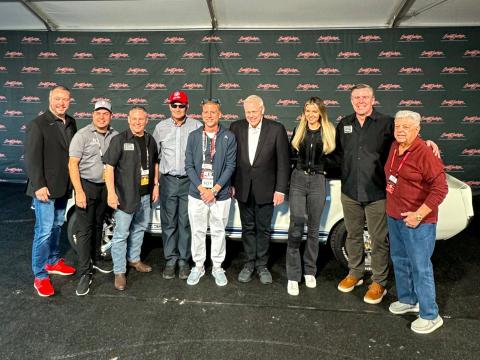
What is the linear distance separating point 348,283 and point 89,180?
241 centimetres

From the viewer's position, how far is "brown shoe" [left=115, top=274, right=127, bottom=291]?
10.2 ft

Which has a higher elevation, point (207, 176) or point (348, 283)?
point (207, 176)

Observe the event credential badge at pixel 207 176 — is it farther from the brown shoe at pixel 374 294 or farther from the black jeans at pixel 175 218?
the brown shoe at pixel 374 294

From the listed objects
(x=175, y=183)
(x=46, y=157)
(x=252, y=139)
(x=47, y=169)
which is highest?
(x=252, y=139)

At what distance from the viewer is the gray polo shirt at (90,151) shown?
9.47 feet

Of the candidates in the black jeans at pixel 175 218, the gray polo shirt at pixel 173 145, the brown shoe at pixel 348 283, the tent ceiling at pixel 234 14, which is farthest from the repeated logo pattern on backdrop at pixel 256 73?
the brown shoe at pixel 348 283

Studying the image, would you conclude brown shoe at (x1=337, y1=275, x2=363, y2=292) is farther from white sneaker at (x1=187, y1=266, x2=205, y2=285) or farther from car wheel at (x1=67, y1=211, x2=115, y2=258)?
car wheel at (x1=67, y1=211, x2=115, y2=258)

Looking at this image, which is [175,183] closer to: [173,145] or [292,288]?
[173,145]

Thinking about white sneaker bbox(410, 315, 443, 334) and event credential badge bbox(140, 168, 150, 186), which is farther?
event credential badge bbox(140, 168, 150, 186)

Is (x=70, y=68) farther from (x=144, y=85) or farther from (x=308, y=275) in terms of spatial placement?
(x=308, y=275)

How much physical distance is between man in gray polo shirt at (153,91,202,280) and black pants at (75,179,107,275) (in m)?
Answer: 0.53

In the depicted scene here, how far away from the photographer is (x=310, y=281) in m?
3.21

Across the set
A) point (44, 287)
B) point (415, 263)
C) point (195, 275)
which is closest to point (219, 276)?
point (195, 275)

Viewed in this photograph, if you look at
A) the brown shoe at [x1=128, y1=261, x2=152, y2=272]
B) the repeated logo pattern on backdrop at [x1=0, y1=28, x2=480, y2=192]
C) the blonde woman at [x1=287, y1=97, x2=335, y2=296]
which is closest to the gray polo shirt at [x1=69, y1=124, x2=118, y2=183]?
A: the brown shoe at [x1=128, y1=261, x2=152, y2=272]
